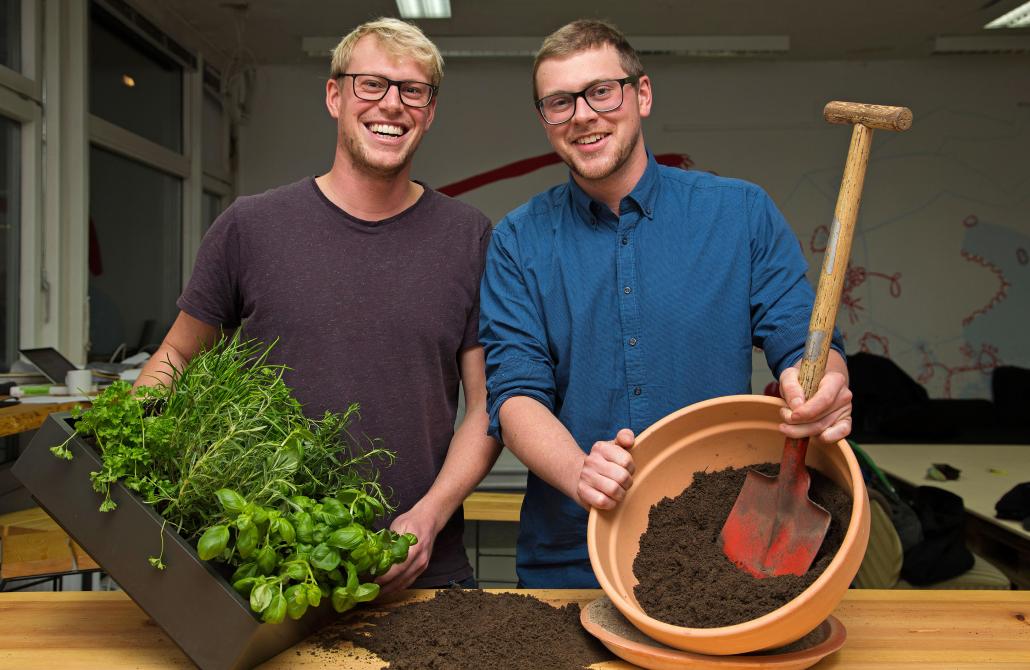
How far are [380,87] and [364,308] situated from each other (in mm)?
423

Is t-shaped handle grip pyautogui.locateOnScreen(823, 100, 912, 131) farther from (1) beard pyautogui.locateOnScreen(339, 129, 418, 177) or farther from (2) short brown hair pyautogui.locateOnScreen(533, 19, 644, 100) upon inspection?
(1) beard pyautogui.locateOnScreen(339, 129, 418, 177)

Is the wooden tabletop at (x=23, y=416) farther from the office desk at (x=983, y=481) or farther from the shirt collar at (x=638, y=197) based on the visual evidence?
the office desk at (x=983, y=481)

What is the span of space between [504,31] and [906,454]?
3.69 m

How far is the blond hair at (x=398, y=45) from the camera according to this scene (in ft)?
5.51

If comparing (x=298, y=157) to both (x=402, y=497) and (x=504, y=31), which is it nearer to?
(x=504, y=31)

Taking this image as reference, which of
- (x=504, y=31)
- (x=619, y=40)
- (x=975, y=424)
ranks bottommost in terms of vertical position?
(x=975, y=424)

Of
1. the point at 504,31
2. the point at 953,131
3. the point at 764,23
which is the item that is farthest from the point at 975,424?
the point at 504,31

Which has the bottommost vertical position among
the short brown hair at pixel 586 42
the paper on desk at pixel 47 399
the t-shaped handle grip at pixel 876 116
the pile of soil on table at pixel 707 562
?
the paper on desk at pixel 47 399

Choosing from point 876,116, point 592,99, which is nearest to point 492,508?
point 592,99

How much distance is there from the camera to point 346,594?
1.08 metres

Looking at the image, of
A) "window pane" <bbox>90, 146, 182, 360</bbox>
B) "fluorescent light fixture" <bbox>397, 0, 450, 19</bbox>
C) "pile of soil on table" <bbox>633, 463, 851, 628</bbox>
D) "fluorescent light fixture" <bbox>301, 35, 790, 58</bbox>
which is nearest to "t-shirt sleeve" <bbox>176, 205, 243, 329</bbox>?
"pile of soil on table" <bbox>633, 463, 851, 628</bbox>

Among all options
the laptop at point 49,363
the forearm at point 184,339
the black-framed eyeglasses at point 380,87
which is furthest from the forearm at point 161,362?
the laptop at point 49,363

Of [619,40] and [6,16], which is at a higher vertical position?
[6,16]

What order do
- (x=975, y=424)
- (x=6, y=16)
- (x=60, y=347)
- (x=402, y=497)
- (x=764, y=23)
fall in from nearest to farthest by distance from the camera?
(x=402, y=497), (x=6, y=16), (x=60, y=347), (x=764, y=23), (x=975, y=424)
